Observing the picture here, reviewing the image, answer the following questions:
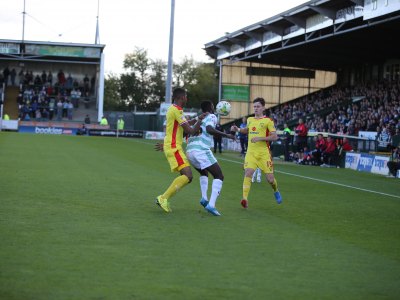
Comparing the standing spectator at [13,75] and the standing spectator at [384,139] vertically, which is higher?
the standing spectator at [13,75]

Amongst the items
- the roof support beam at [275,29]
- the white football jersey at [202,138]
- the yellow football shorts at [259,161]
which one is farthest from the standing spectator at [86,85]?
the white football jersey at [202,138]

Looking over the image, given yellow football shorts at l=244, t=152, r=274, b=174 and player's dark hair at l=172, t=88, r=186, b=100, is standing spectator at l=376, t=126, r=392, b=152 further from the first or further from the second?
player's dark hair at l=172, t=88, r=186, b=100

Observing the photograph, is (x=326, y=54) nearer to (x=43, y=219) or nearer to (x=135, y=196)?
(x=135, y=196)

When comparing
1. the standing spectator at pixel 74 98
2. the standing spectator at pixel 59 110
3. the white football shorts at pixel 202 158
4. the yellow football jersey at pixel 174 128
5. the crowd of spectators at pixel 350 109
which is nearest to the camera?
the yellow football jersey at pixel 174 128

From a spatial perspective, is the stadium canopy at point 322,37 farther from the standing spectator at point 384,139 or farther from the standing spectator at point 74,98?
the standing spectator at point 74,98

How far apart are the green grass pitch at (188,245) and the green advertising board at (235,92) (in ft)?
125

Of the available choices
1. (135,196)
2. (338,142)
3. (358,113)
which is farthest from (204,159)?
(358,113)

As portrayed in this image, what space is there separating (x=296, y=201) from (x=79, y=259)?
8289 millimetres

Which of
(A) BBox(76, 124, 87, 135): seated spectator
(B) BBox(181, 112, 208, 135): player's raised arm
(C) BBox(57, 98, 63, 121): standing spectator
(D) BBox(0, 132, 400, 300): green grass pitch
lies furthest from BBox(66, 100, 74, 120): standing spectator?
(B) BBox(181, 112, 208, 135): player's raised arm

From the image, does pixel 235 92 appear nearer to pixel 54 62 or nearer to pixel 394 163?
pixel 54 62

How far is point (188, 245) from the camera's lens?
865 cm

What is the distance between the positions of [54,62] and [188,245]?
63.0 metres

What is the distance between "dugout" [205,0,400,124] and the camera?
3734 centimetres

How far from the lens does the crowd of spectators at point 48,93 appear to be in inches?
2454
